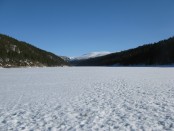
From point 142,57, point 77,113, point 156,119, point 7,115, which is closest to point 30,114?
point 7,115

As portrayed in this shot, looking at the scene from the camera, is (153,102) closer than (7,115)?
No

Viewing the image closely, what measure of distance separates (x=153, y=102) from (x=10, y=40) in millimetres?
142859

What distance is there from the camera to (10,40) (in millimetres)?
145875

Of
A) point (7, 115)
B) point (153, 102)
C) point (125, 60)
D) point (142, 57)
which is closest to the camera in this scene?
point (7, 115)

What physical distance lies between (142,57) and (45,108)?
449ft

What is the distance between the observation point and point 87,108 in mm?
12672

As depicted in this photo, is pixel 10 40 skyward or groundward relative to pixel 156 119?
skyward

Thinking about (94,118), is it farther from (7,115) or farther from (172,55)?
(172,55)

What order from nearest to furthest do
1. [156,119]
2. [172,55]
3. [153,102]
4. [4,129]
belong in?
[4,129], [156,119], [153,102], [172,55]

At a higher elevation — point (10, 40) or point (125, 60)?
point (10, 40)

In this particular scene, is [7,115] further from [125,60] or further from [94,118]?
[125,60]

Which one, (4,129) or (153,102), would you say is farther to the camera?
→ (153,102)

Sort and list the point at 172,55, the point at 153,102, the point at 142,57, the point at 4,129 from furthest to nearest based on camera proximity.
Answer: the point at 142,57 → the point at 172,55 → the point at 153,102 → the point at 4,129

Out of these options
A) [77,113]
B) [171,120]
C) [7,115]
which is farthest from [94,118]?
[7,115]
